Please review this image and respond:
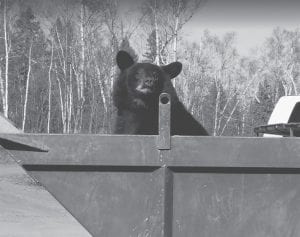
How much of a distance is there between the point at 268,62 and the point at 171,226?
44.9 metres

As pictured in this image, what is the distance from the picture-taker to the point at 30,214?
1333cm

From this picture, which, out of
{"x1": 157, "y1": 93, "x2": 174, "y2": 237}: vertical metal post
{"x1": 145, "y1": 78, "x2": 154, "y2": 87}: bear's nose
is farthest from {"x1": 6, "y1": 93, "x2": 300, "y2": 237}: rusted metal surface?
{"x1": 145, "y1": 78, "x2": 154, "y2": 87}: bear's nose

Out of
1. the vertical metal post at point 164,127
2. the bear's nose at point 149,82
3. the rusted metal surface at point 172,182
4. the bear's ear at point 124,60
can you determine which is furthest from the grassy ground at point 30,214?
the vertical metal post at point 164,127

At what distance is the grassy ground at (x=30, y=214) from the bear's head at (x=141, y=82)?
A: 5.61m

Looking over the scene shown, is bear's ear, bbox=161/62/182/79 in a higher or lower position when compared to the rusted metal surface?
higher

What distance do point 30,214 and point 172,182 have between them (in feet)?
36.9

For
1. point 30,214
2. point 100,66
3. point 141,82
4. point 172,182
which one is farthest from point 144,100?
point 100,66

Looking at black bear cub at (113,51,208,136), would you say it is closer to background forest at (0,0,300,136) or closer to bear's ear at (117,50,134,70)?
bear's ear at (117,50,134,70)

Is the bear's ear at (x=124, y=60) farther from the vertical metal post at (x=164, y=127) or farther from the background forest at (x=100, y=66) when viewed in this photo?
the background forest at (x=100, y=66)

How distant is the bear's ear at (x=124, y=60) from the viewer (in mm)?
5027

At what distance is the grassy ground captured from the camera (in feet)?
35.3

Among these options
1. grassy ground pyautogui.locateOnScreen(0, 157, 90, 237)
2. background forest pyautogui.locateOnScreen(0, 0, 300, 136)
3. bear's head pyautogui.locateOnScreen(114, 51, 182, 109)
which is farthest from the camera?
background forest pyautogui.locateOnScreen(0, 0, 300, 136)

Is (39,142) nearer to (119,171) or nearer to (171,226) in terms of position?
(119,171)

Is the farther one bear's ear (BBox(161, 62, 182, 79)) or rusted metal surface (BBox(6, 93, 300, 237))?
bear's ear (BBox(161, 62, 182, 79))
